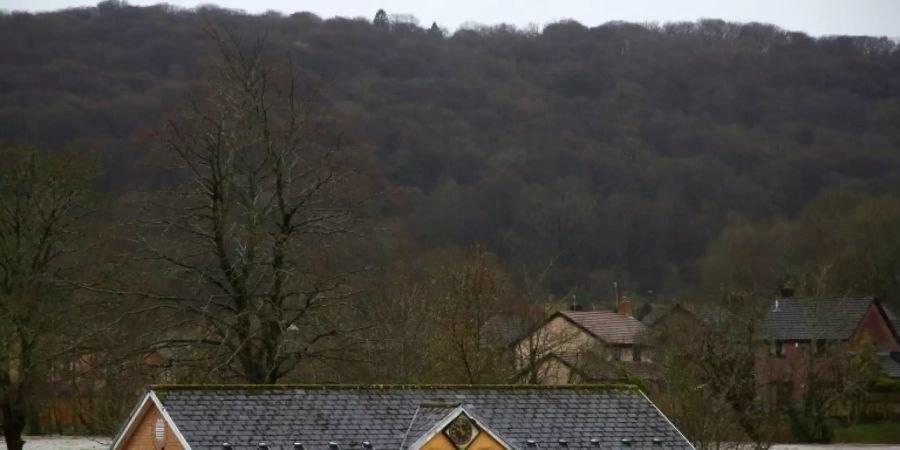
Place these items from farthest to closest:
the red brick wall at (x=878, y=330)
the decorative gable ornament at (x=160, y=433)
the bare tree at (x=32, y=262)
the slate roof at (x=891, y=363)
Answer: the red brick wall at (x=878, y=330) → the slate roof at (x=891, y=363) → the bare tree at (x=32, y=262) → the decorative gable ornament at (x=160, y=433)

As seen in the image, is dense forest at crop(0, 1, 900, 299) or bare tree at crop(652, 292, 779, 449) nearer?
bare tree at crop(652, 292, 779, 449)

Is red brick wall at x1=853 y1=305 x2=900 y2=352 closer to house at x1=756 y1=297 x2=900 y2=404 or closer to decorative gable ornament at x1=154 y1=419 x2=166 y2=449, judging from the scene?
house at x1=756 y1=297 x2=900 y2=404

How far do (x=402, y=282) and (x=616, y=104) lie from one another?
423 feet

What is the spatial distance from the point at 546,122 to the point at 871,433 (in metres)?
114

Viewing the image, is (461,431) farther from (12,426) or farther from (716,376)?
(716,376)

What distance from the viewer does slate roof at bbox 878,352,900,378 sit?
70750mm

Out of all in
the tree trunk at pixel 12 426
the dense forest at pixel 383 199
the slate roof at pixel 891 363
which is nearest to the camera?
the dense forest at pixel 383 199

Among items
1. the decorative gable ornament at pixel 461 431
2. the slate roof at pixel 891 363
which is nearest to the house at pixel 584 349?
the slate roof at pixel 891 363

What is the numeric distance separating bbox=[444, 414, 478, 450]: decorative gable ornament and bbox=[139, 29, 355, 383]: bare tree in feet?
30.0

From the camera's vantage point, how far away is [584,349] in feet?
203

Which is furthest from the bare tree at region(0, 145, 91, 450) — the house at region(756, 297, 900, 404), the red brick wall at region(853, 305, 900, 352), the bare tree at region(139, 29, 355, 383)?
the red brick wall at region(853, 305, 900, 352)

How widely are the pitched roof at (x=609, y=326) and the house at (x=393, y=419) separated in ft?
143

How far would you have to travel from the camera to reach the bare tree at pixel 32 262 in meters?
45.2

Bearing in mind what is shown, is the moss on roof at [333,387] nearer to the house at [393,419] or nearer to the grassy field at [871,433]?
the house at [393,419]
